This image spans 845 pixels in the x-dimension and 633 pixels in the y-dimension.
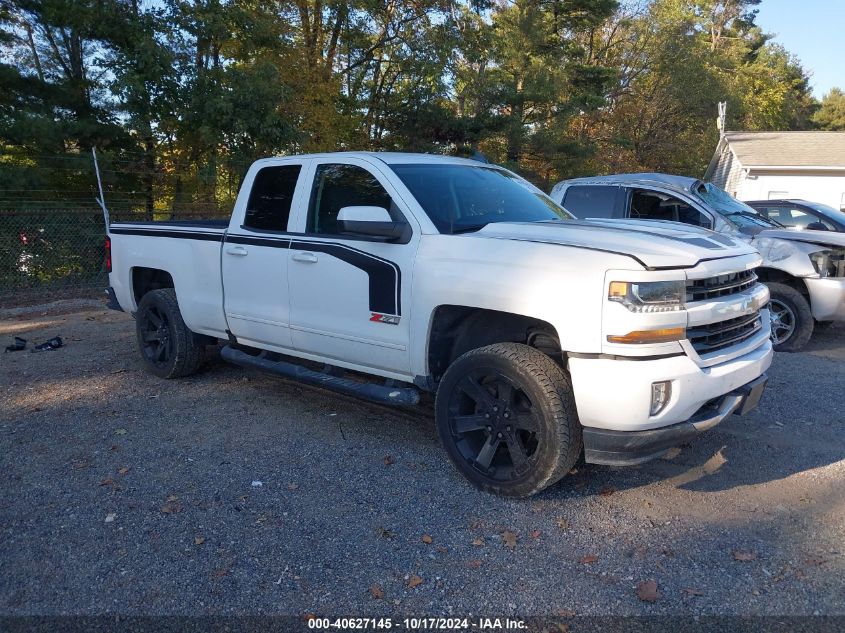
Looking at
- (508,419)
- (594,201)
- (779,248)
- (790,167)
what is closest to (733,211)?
(779,248)

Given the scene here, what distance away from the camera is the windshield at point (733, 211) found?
8.20 metres

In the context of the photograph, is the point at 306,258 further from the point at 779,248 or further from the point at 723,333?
the point at 779,248

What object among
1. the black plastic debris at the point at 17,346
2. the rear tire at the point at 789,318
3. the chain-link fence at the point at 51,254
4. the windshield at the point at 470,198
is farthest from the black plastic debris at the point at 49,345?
the rear tire at the point at 789,318

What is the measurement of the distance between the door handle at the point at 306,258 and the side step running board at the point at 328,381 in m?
0.83

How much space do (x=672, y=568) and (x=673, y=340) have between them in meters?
1.10

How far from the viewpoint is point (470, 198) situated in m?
4.84

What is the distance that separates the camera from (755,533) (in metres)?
3.62

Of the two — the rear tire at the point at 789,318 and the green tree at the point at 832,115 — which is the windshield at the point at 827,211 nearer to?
the rear tire at the point at 789,318

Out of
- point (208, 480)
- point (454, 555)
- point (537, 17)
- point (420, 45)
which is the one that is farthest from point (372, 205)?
point (537, 17)

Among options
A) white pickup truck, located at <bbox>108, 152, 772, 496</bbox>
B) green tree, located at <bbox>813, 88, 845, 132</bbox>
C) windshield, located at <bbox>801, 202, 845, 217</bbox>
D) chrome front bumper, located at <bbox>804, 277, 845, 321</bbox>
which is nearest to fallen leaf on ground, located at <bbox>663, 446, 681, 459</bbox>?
white pickup truck, located at <bbox>108, 152, 772, 496</bbox>

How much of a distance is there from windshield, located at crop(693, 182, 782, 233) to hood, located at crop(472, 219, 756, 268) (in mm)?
4103

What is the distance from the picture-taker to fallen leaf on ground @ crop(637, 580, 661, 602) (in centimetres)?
304

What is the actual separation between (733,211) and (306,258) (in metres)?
6.07

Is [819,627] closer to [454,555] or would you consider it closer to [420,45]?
[454,555]
